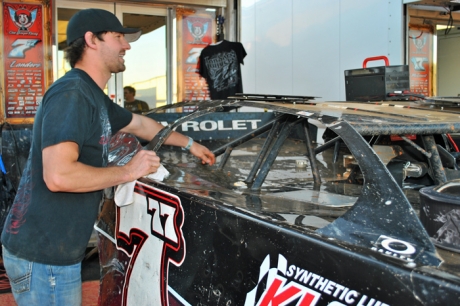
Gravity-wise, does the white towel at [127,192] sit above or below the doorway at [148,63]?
below

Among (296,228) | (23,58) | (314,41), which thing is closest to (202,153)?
(296,228)

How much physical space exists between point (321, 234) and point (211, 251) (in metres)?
0.46

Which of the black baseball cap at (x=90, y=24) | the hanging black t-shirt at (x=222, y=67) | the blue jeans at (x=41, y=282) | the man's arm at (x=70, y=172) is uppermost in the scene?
the hanging black t-shirt at (x=222, y=67)

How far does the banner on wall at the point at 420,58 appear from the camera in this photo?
21.3 feet

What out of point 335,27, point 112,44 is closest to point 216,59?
point 335,27

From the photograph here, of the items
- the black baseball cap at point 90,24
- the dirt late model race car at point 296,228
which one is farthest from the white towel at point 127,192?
the black baseball cap at point 90,24

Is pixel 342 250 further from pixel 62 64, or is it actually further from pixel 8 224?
pixel 62 64

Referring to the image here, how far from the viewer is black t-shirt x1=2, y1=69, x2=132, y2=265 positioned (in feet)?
5.88

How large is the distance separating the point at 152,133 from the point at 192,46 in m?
4.07

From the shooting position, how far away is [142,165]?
6.97 ft

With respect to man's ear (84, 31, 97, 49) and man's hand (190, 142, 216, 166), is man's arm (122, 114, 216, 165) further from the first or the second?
man's ear (84, 31, 97, 49)

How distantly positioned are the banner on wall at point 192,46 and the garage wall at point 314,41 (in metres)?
1.28

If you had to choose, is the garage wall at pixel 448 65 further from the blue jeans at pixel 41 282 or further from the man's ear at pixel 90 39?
Answer: the blue jeans at pixel 41 282

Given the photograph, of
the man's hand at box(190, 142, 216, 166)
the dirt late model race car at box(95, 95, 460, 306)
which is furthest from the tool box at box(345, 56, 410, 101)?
the man's hand at box(190, 142, 216, 166)
